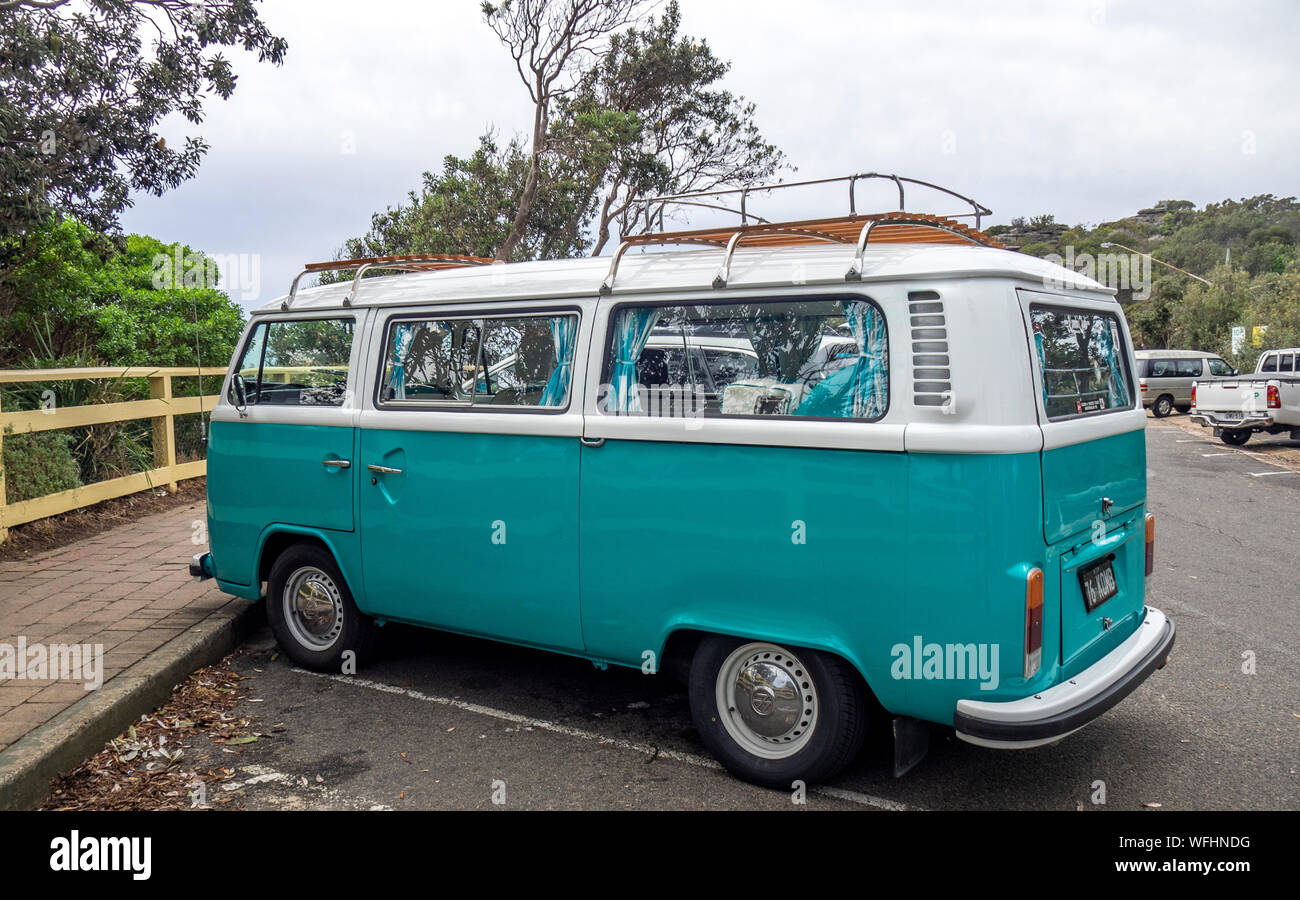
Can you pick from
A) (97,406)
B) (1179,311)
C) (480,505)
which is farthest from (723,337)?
(1179,311)

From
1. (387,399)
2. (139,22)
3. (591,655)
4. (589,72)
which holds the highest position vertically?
(589,72)

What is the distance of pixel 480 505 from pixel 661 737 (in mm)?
1368

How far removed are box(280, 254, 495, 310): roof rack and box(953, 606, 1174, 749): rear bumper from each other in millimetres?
3312

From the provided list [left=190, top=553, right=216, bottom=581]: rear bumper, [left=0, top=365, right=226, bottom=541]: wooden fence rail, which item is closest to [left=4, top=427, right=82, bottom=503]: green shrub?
[left=0, top=365, right=226, bottom=541]: wooden fence rail

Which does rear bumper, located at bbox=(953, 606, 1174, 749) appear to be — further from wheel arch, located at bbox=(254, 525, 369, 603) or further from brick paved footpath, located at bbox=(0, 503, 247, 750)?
brick paved footpath, located at bbox=(0, 503, 247, 750)

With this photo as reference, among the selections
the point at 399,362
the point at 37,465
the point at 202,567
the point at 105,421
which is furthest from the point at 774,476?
the point at 105,421

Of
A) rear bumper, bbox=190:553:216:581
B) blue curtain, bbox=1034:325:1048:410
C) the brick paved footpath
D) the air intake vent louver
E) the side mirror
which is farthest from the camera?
rear bumper, bbox=190:553:216:581

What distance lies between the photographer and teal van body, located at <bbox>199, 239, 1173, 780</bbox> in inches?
135

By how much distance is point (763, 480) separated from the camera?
380 cm

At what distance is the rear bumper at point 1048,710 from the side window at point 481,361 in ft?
6.97

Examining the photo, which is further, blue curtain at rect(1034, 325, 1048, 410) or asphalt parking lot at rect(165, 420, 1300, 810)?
asphalt parking lot at rect(165, 420, 1300, 810)

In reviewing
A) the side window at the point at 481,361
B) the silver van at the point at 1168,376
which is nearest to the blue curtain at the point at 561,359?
the side window at the point at 481,361
